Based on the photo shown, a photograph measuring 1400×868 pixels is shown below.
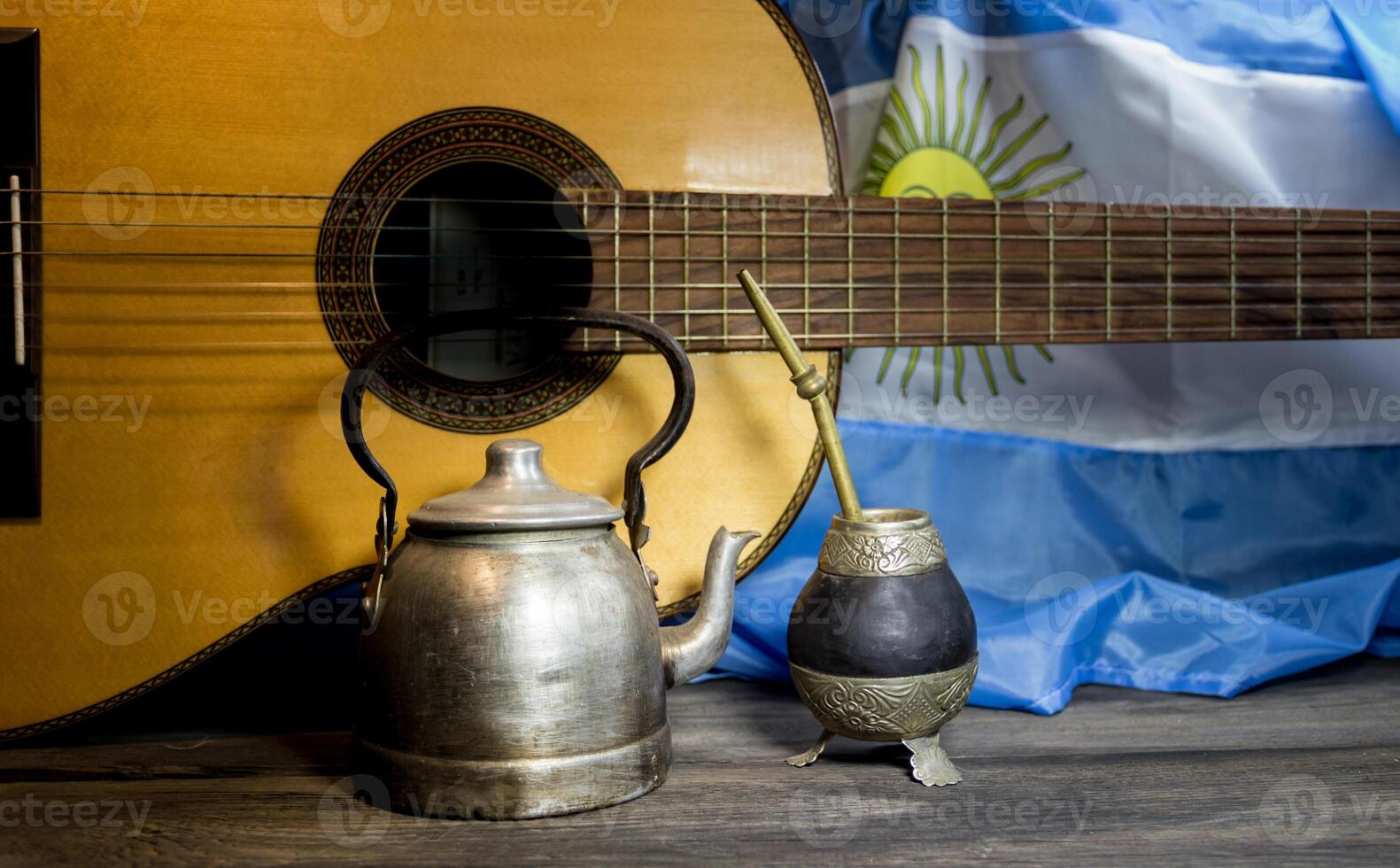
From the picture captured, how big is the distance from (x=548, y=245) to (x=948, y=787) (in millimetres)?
733

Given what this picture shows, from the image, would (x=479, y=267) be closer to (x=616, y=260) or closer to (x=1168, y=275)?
(x=616, y=260)

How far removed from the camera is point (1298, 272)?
4.27 ft

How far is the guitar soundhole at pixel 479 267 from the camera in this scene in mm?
1222

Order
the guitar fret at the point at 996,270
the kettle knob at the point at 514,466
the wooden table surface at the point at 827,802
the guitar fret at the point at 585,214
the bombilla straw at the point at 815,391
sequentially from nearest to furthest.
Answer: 1. the wooden table surface at the point at 827,802
2. the kettle knob at the point at 514,466
3. the bombilla straw at the point at 815,391
4. the guitar fret at the point at 585,214
5. the guitar fret at the point at 996,270

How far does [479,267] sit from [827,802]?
0.76m

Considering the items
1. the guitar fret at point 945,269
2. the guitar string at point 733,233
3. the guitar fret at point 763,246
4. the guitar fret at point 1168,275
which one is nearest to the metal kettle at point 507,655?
the guitar string at point 733,233

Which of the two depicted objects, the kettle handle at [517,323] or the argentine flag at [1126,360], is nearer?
the kettle handle at [517,323]

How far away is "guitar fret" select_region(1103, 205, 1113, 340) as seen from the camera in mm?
1269

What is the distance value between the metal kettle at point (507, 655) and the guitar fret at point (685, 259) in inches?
12.1

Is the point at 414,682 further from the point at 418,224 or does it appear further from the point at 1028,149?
the point at 1028,149

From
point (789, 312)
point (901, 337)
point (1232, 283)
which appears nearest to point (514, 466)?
point (789, 312)

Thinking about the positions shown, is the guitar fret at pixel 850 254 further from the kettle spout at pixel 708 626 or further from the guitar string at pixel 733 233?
the kettle spout at pixel 708 626

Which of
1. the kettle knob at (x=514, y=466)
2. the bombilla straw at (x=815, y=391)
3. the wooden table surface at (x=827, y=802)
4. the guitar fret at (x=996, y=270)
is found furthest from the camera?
the guitar fret at (x=996, y=270)

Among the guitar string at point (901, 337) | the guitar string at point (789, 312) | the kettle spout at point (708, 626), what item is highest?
the guitar string at point (789, 312)
